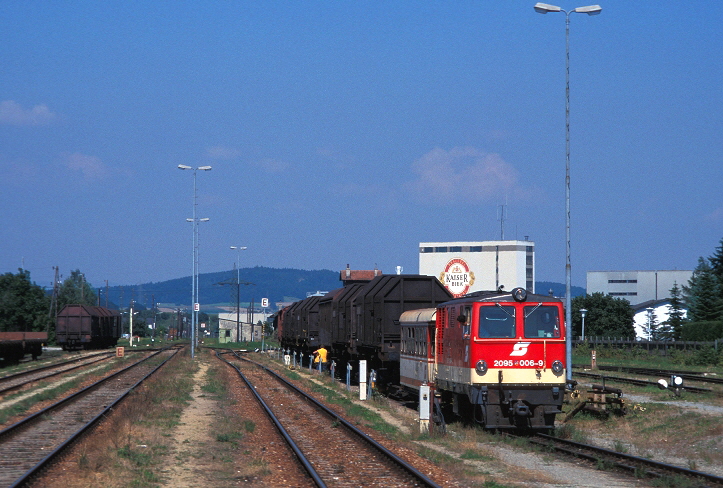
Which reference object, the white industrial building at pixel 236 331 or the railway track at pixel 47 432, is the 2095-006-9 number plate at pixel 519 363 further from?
the white industrial building at pixel 236 331

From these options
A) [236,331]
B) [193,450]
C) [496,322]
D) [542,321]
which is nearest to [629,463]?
[542,321]

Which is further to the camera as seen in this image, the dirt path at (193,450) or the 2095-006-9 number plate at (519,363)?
the 2095-006-9 number plate at (519,363)

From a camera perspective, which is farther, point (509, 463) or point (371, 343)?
point (371, 343)

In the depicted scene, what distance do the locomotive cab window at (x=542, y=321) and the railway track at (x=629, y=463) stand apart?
227 centimetres

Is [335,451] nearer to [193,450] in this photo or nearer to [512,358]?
[193,450]

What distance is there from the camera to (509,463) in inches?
617

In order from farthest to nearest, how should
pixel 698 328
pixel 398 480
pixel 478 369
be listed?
1. pixel 698 328
2. pixel 478 369
3. pixel 398 480

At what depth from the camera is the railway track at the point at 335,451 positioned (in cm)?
1334

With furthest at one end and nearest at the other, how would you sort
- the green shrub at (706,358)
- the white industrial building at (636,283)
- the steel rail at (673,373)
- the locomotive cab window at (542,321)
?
1. the white industrial building at (636,283)
2. the green shrub at (706,358)
3. the steel rail at (673,373)
4. the locomotive cab window at (542,321)

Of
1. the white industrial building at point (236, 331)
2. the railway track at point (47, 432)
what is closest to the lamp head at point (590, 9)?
the railway track at point (47, 432)

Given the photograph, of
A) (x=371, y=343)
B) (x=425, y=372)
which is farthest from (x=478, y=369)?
(x=371, y=343)

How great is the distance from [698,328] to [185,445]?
189 ft

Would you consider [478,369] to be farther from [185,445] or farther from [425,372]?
[185,445]

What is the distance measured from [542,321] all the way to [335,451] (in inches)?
224
